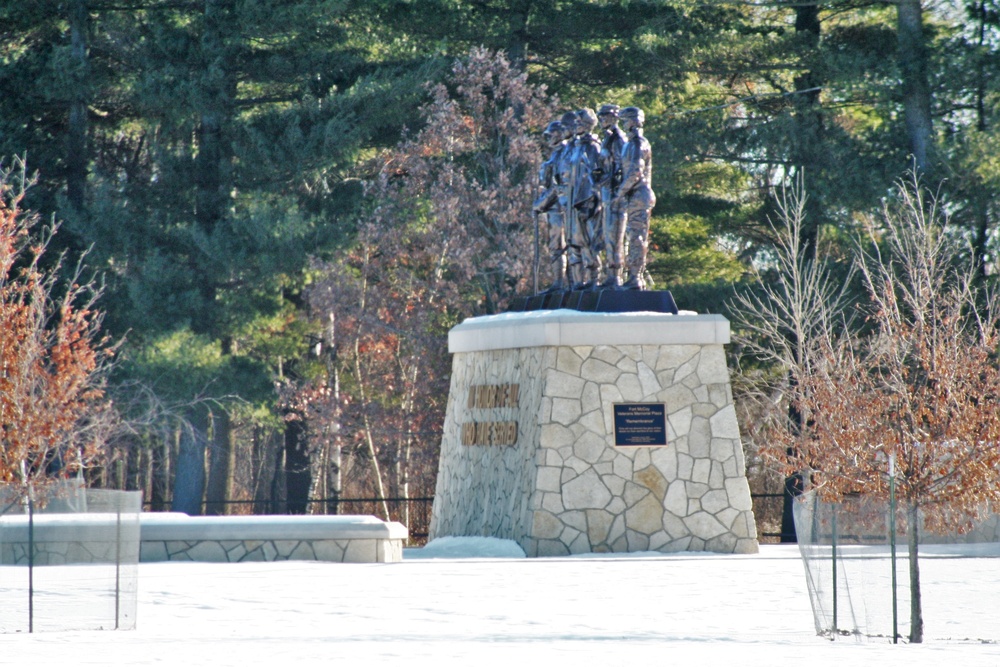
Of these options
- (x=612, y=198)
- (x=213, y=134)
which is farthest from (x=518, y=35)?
(x=612, y=198)

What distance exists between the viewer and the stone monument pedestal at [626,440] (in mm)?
16078

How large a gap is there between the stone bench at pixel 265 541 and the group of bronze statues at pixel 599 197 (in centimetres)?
386

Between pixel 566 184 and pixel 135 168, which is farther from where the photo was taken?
pixel 135 168

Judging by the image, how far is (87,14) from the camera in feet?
88.2

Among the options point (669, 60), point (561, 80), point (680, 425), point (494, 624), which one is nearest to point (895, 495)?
point (494, 624)

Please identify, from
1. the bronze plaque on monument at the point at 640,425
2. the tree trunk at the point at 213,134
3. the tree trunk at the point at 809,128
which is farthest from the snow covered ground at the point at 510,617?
the tree trunk at the point at 213,134

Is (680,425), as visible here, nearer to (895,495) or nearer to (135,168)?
(895,495)

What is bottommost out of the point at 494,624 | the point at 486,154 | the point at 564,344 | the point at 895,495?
the point at 494,624

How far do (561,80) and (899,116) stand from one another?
605 cm

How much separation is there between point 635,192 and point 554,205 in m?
1.19

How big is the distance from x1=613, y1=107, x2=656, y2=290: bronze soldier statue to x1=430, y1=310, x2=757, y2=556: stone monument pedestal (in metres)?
0.82

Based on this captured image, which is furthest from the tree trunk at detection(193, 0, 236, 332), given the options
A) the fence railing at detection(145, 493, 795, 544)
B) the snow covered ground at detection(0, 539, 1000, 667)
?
the snow covered ground at detection(0, 539, 1000, 667)

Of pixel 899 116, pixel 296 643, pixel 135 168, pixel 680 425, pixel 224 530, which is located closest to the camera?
pixel 296 643

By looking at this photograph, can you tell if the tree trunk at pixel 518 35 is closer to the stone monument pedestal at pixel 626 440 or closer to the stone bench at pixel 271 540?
the stone monument pedestal at pixel 626 440
